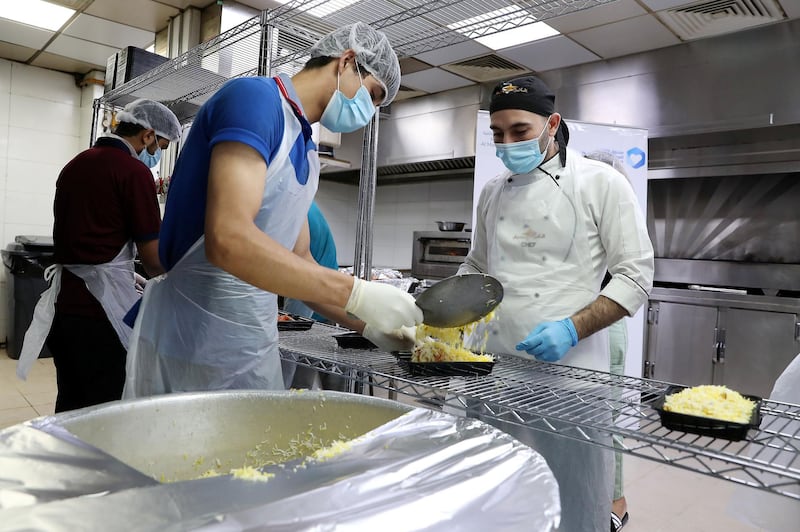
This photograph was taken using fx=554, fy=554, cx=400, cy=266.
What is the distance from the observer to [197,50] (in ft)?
10.2

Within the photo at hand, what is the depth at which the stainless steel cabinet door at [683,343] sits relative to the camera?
4.18m

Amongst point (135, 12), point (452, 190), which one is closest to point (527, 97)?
point (135, 12)

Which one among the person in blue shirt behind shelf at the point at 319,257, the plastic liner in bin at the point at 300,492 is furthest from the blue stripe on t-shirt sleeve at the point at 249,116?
the person in blue shirt behind shelf at the point at 319,257

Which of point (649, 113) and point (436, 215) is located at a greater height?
point (649, 113)

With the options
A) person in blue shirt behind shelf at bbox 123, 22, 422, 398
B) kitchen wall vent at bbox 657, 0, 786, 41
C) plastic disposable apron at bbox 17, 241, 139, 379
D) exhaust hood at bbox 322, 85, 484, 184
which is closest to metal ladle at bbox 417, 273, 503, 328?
person in blue shirt behind shelf at bbox 123, 22, 422, 398

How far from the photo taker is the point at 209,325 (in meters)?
1.23

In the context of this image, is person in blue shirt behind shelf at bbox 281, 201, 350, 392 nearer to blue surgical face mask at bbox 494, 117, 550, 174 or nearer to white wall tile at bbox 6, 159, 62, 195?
blue surgical face mask at bbox 494, 117, 550, 174

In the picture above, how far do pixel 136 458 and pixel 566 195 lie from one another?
143cm

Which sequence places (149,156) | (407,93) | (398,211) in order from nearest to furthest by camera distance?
(149,156), (407,93), (398,211)

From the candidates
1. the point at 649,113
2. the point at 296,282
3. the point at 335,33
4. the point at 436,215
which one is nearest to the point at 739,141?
the point at 649,113

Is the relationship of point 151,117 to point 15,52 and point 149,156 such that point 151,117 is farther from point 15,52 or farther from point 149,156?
point 15,52

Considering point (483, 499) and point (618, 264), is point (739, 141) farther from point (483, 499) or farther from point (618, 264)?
point (483, 499)

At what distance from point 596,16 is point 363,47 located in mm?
3170

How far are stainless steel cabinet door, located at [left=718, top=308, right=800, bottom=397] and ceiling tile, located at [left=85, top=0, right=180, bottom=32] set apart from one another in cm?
493
